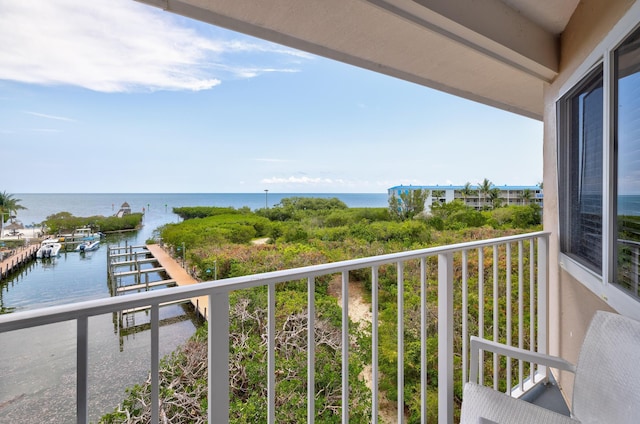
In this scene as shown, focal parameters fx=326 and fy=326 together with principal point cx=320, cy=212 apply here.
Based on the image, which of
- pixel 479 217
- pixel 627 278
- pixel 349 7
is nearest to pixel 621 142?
pixel 627 278

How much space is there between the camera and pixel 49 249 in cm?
311

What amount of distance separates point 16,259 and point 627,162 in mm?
4035

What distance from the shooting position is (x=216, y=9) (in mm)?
1562

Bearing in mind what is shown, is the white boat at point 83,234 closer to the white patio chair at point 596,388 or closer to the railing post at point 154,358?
the railing post at point 154,358

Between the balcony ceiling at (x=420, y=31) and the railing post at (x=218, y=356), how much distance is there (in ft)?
4.42

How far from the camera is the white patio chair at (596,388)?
1.03 meters

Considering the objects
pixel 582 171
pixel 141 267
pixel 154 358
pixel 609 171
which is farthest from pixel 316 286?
pixel 154 358

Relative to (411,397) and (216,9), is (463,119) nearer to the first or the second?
(411,397)

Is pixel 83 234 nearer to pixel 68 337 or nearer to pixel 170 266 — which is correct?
pixel 170 266

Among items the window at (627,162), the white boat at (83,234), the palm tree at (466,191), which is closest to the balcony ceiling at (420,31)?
the window at (627,162)

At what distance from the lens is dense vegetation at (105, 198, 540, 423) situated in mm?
3170

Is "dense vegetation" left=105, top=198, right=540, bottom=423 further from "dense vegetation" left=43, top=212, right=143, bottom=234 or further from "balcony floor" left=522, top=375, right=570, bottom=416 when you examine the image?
"balcony floor" left=522, top=375, right=570, bottom=416

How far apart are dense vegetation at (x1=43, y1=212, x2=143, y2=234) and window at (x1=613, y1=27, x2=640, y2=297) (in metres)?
4.25

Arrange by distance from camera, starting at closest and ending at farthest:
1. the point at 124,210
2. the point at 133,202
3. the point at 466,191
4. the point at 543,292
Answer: the point at 543,292 → the point at 124,210 → the point at 133,202 → the point at 466,191
